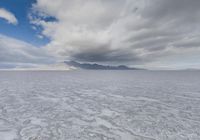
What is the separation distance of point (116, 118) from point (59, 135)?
121 inches

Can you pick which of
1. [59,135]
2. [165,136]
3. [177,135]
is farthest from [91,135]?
[177,135]

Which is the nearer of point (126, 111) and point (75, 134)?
point (75, 134)

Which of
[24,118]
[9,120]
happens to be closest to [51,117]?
[24,118]

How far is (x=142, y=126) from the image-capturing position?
5625 mm

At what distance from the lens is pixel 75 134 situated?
4.93m

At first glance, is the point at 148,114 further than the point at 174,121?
Yes

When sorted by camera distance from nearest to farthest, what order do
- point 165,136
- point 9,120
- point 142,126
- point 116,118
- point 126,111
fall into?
point 165,136
point 142,126
point 9,120
point 116,118
point 126,111

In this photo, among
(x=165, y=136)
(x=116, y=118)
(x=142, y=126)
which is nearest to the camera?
(x=165, y=136)

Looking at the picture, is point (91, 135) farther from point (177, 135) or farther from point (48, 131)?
point (177, 135)

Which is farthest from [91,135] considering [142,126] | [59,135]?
[142,126]

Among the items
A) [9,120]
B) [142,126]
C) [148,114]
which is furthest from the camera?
[148,114]

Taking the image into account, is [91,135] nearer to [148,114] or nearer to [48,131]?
[48,131]

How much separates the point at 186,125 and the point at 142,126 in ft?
6.87

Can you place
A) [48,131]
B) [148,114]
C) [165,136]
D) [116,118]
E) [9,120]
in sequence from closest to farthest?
[165,136], [48,131], [9,120], [116,118], [148,114]
